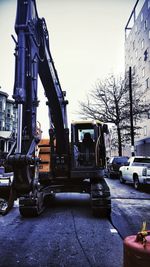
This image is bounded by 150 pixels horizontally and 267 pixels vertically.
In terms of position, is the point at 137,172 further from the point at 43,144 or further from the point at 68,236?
the point at 68,236

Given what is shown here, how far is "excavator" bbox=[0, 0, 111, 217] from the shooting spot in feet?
21.3

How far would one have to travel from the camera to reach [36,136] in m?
6.98

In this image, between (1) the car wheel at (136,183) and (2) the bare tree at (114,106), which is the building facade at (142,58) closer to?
(2) the bare tree at (114,106)

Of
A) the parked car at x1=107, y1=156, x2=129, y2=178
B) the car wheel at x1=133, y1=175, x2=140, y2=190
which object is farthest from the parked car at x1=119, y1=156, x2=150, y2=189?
the parked car at x1=107, y1=156, x2=129, y2=178

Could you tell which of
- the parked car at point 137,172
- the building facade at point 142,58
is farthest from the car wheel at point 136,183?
the building facade at point 142,58

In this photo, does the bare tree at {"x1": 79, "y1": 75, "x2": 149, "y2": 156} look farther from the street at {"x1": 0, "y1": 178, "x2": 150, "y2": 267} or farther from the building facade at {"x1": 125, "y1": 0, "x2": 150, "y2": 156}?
A: the street at {"x1": 0, "y1": 178, "x2": 150, "y2": 267}

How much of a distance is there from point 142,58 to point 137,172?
27463 mm

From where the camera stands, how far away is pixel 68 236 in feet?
21.2

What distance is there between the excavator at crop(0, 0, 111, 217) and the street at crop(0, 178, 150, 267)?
581mm

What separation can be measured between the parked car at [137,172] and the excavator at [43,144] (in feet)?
19.1

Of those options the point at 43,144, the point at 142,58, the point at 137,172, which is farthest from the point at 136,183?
the point at 142,58

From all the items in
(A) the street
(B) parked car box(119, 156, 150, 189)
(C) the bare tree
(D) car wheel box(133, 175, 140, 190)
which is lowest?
(A) the street

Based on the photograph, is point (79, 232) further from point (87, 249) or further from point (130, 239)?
point (130, 239)

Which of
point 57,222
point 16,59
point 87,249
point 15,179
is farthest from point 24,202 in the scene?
point 16,59
